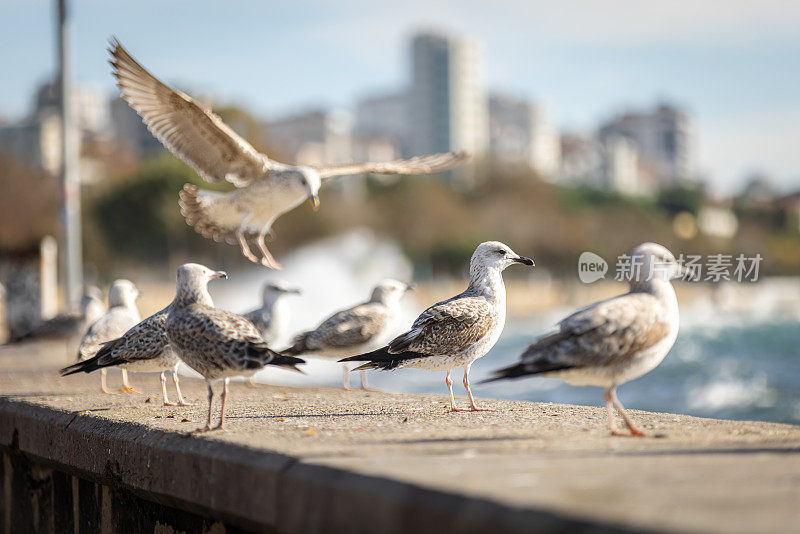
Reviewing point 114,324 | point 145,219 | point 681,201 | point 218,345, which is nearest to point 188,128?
point 114,324

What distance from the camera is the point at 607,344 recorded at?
4.43 metres

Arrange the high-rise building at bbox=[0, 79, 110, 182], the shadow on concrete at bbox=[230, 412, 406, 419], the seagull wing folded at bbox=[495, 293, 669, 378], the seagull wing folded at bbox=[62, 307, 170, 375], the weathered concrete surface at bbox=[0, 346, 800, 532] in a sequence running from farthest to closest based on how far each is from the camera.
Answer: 1. the high-rise building at bbox=[0, 79, 110, 182]
2. the seagull wing folded at bbox=[62, 307, 170, 375]
3. the shadow on concrete at bbox=[230, 412, 406, 419]
4. the seagull wing folded at bbox=[495, 293, 669, 378]
5. the weathered concrete surface at bbox=[0, 346, 800, 532]

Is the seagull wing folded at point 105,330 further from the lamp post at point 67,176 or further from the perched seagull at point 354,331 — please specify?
the lamp post at point 67,176

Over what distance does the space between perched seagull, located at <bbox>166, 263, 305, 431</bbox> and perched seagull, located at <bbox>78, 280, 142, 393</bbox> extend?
2.00 meters

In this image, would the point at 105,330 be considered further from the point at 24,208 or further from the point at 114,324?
the point at 24,208

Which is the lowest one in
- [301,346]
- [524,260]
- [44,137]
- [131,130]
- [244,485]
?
[244,485]

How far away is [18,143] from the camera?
109375 millimetres

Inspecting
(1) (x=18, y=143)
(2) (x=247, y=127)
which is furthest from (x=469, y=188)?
(1) (x=18, y=143)

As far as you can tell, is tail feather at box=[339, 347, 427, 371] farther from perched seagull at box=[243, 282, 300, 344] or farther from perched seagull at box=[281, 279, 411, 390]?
perched seagull at box=[243, 282, 300, 344]

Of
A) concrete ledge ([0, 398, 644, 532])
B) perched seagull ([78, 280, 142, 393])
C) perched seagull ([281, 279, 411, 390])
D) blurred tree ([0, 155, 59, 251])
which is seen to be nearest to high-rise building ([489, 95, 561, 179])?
blurred tree ([0, 155, 59, 251])

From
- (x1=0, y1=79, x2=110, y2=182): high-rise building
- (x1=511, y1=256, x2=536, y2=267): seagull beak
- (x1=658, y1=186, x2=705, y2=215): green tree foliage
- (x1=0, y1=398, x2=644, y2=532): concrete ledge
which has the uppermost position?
(x1=0, y1=79, x2=110, y2=182): high-rise building

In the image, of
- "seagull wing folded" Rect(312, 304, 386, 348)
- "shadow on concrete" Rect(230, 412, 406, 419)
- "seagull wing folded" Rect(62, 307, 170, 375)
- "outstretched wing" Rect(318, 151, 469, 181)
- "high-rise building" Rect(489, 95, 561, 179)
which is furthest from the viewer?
"high-rise building" Rect(489, 95, 561, 179)

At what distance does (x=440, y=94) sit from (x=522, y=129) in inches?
962

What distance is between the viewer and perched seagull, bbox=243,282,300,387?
870 cm
